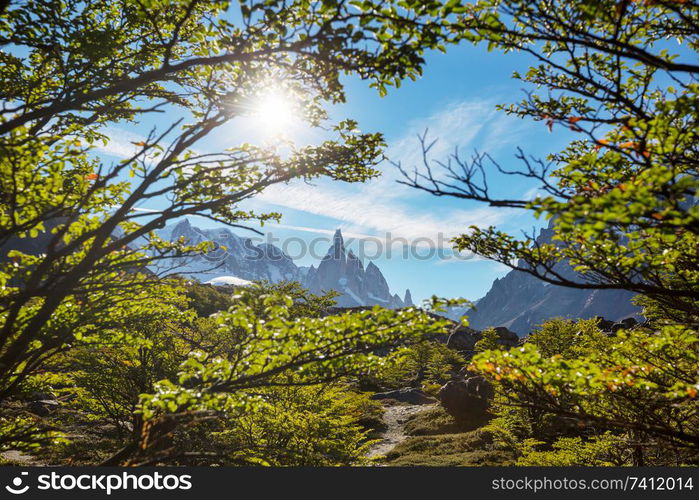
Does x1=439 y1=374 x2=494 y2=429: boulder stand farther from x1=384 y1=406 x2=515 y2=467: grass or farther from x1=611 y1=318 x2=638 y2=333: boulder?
x1=611 y1=318 x2=638 y2=333: boulder

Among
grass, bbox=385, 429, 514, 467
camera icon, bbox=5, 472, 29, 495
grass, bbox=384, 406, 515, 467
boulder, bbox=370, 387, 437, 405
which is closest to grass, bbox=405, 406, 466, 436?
grass, bbox=384, 406, 515, 467

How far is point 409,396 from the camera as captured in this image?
39.5 metres

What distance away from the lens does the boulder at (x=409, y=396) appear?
124ft

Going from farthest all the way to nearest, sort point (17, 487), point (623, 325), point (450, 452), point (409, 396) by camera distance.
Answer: point (623, 325) < point (409, 396) < point (450, 452) < point (17, 487)

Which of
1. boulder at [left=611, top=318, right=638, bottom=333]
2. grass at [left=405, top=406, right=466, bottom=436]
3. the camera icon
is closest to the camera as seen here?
the camera icon

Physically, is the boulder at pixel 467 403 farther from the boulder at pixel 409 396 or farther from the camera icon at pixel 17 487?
the camera icon at pixel 17 487

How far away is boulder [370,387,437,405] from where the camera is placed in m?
37.9

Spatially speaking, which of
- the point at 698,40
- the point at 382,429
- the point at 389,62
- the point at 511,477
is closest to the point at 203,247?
the point at 389,62

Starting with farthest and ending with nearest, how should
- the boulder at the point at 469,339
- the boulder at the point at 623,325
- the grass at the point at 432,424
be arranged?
the boulder at the point at 469,339 < the boulder at the point at 623,325 < the grass at the point at 432,424

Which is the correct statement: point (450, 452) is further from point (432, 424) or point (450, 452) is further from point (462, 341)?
point (462, 341)

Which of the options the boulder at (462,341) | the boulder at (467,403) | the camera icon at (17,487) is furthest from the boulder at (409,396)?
the camera icon at (17,487)

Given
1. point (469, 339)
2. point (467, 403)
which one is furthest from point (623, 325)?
point (467, 403)

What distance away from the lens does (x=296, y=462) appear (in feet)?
34.0

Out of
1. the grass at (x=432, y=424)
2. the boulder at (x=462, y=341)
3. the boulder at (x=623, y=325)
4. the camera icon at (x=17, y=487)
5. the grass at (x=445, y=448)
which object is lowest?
the grass at (x=432, y=424)
